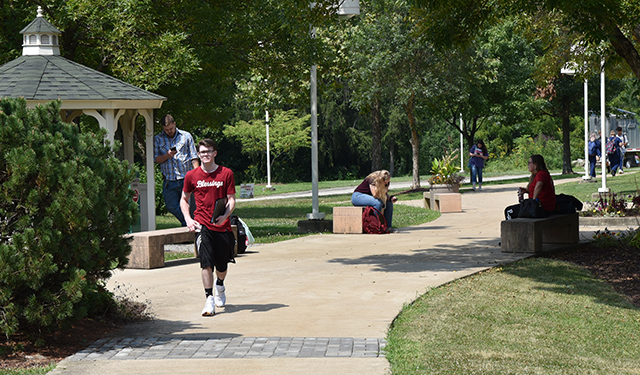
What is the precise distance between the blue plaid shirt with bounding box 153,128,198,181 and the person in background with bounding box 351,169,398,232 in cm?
427

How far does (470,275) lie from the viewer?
389 inches

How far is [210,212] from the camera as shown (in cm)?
774

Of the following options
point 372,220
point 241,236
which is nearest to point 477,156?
point 372,220

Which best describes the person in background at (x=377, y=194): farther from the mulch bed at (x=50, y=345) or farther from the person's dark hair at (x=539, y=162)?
the mulch bed at (x=50, y=345)

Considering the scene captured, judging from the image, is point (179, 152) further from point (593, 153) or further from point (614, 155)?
point (614, 155)

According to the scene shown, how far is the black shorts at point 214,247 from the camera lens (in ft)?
25.5

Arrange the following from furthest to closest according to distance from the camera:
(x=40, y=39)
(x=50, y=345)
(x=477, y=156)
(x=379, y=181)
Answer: (x=477, y=156) → (x=379, y=181) → (x=40, y=39) → (x=50, y=345)

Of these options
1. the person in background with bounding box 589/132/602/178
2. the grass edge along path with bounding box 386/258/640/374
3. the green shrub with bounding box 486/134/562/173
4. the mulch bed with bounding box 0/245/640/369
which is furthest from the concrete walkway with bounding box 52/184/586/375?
the green shrub with bounding box 486/134/562/173

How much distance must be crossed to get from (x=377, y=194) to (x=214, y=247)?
26.3ft

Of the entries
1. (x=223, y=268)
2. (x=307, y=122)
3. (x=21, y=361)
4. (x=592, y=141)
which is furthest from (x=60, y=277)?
(x=307, y=122)

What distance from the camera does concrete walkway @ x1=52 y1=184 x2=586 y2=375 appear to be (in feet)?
19.2

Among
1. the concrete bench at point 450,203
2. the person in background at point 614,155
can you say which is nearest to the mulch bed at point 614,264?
the concrete bench at point 450,203

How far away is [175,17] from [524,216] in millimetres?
9060

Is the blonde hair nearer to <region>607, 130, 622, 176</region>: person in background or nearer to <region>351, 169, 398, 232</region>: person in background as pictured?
<region>351, 169, 398, 232</region>: person in background
